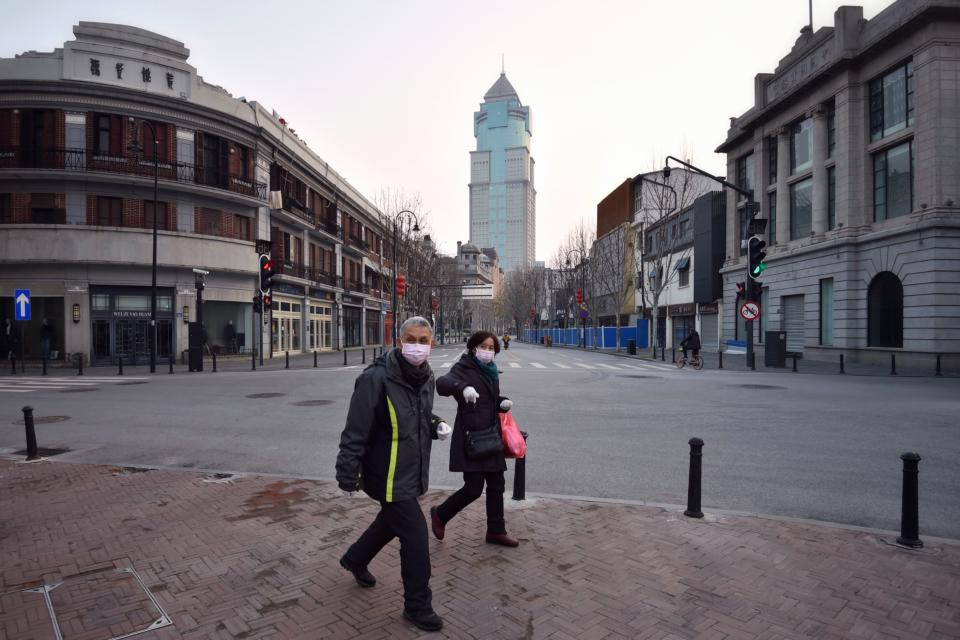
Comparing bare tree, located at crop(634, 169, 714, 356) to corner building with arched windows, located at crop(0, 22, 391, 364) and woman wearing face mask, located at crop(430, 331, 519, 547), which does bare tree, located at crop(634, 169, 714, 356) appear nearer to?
corner building with arched windows, located at crop(0, 22, 391, 364)

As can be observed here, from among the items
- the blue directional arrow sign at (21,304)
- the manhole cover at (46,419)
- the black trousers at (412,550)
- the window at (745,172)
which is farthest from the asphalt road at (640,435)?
the window at (745,172)

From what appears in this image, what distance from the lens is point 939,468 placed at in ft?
22.0

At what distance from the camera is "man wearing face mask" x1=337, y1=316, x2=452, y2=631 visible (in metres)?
3.12

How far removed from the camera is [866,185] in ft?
76.4

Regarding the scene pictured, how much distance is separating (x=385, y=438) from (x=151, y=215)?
27274mm

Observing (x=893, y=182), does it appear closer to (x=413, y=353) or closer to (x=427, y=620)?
(x=413, y=353)

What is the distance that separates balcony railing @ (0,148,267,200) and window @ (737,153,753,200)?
3091 centimetres

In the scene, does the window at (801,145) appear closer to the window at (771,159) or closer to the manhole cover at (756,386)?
the window at (771,159)

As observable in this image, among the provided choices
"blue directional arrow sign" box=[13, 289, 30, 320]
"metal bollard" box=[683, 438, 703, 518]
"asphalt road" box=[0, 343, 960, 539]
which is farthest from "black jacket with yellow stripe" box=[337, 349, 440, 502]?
"blue directional arrow sign" box=[13, 289, 30, 320]

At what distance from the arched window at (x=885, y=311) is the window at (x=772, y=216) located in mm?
7663

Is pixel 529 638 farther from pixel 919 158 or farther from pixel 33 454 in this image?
pixel 919 158

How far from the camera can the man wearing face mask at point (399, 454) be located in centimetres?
312

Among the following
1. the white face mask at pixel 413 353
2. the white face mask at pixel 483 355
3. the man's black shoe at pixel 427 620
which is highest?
→ the white face mask at pixel 413 353

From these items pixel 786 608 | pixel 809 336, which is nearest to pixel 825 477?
pixel 786 608
